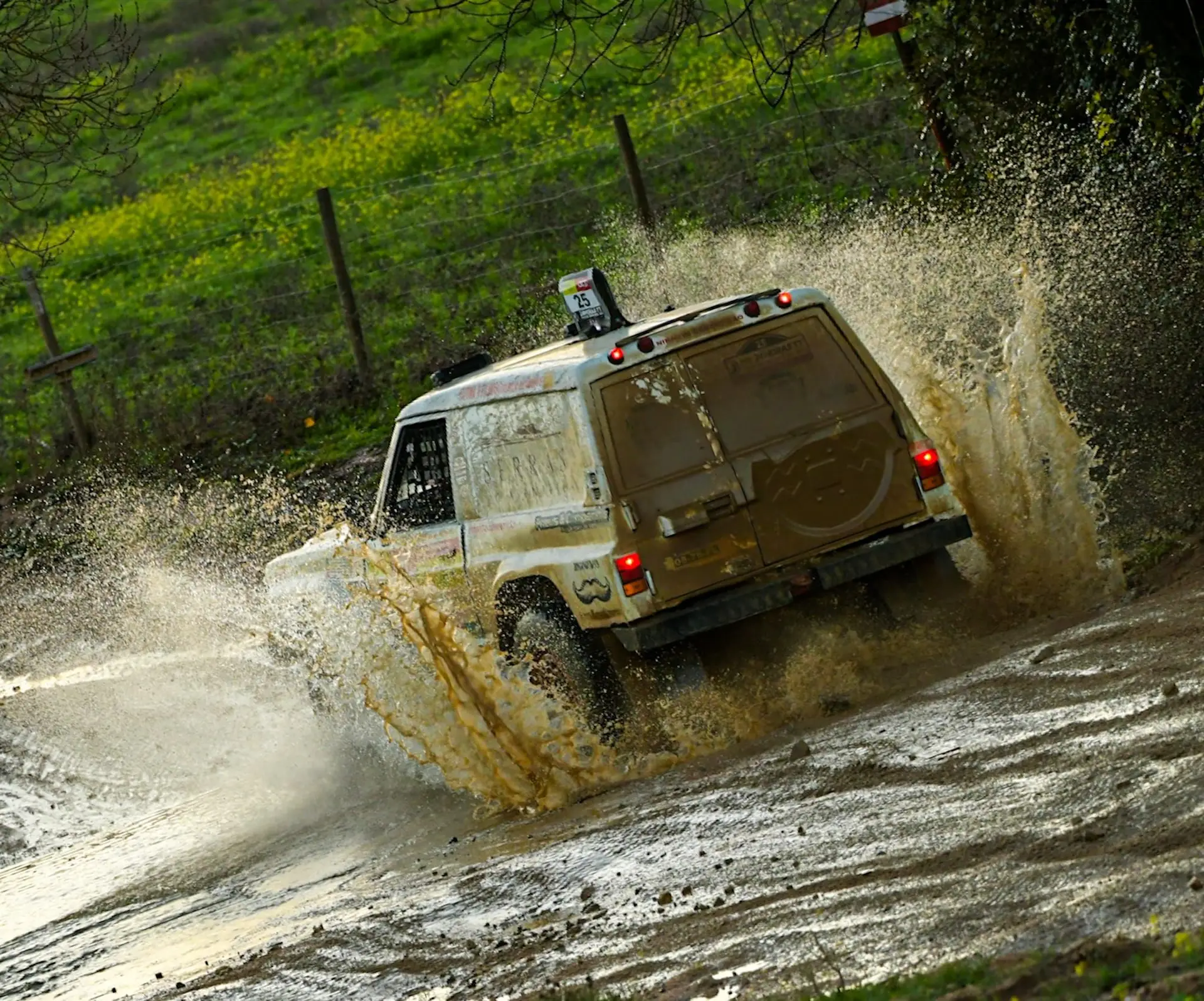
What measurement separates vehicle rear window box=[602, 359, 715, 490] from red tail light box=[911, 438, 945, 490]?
100 cm

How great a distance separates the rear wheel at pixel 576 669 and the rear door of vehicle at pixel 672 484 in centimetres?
69

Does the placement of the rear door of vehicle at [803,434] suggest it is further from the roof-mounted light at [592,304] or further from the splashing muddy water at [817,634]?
the roof-mounted light at [592,304]

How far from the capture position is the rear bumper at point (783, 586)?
334 inches

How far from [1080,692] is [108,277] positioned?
26224 mm

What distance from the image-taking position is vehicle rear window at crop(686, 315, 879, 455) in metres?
8.75

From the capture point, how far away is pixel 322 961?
6602mm

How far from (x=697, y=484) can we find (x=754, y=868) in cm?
280

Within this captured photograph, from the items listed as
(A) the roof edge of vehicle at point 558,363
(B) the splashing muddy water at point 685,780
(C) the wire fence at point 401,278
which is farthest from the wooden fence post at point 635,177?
(A) the roof edge of vehicle at point 558,363

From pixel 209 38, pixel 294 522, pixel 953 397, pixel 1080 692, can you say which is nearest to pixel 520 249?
pixel 294 522

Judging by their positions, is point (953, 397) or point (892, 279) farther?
point (892, 279)

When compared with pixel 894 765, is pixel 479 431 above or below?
above

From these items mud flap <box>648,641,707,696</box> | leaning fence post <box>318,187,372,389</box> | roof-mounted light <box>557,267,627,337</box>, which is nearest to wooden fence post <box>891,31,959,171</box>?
roof-mounted light <box>557,267,627,337</box>

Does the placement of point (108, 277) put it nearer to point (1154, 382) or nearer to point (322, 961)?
point (1154, 382)

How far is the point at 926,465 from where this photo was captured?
8.85 m
